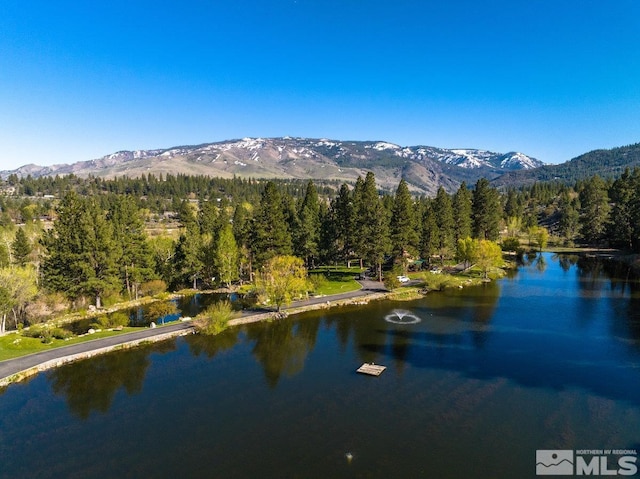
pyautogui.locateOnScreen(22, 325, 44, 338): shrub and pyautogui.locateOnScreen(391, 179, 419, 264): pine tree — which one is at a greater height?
pyautogui.locateOnScreen(391, 179, 419, 264): pine tree

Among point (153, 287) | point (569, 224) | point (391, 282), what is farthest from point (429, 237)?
point (569, 224)

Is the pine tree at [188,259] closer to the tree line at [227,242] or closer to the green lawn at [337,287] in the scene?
the tree line at [227,242]

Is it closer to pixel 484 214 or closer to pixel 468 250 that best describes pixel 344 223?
pixel 468 250

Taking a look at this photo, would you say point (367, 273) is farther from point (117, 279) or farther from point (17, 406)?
point (17, 406)

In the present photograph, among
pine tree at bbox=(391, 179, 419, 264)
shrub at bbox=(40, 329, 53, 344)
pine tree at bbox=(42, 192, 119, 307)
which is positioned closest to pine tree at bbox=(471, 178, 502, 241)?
pine tree at bbox=(391, 179, 419, 264)

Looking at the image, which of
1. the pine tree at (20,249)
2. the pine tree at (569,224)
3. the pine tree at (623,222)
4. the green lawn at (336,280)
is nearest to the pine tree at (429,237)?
the green lawn at (336,280)

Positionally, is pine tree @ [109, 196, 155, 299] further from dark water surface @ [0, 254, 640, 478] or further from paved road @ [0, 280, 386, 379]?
dark water surface @ [0, 254, 640, 478]

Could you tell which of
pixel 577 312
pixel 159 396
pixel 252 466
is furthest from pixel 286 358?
pixel 577 312
